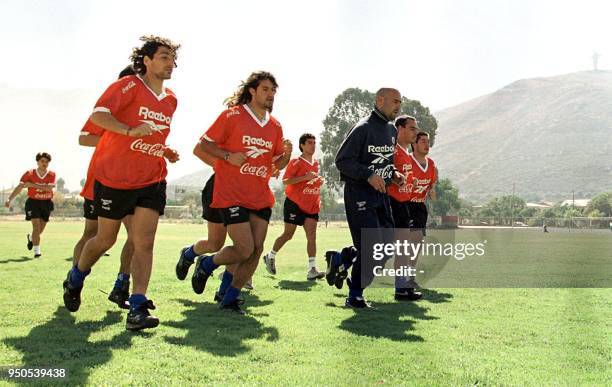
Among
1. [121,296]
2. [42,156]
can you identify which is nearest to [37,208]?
[42,156]

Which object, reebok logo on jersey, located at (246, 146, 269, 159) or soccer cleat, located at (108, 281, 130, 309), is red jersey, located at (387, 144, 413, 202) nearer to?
reebok logo on jersey, located at (246, 146, 269, 159)

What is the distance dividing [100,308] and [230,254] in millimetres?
1451

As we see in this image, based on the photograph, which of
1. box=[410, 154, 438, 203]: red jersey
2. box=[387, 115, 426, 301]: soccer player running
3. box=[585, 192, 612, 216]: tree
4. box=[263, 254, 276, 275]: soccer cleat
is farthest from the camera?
box=[585, 192, 612, 216]: tree

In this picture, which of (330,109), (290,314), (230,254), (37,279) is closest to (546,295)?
(290,314)

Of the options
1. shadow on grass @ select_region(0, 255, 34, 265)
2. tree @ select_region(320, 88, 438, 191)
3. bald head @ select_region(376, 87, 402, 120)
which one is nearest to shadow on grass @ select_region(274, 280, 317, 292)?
bald head @ select_region(376, 87, 402, 120)

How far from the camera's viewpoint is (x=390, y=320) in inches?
228

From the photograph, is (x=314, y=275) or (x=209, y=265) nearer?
(x=209, y=265)

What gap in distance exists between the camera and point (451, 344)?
462 cm

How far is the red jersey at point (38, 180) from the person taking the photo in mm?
13289

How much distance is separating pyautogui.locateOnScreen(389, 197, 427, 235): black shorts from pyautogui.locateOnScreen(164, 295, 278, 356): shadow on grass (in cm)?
253

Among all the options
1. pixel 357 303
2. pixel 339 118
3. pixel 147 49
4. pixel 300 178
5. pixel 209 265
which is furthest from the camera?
pixel 339 118

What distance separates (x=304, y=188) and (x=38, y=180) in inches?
257

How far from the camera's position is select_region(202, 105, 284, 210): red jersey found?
6133mm

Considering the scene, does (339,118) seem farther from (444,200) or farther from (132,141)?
(132,141)
